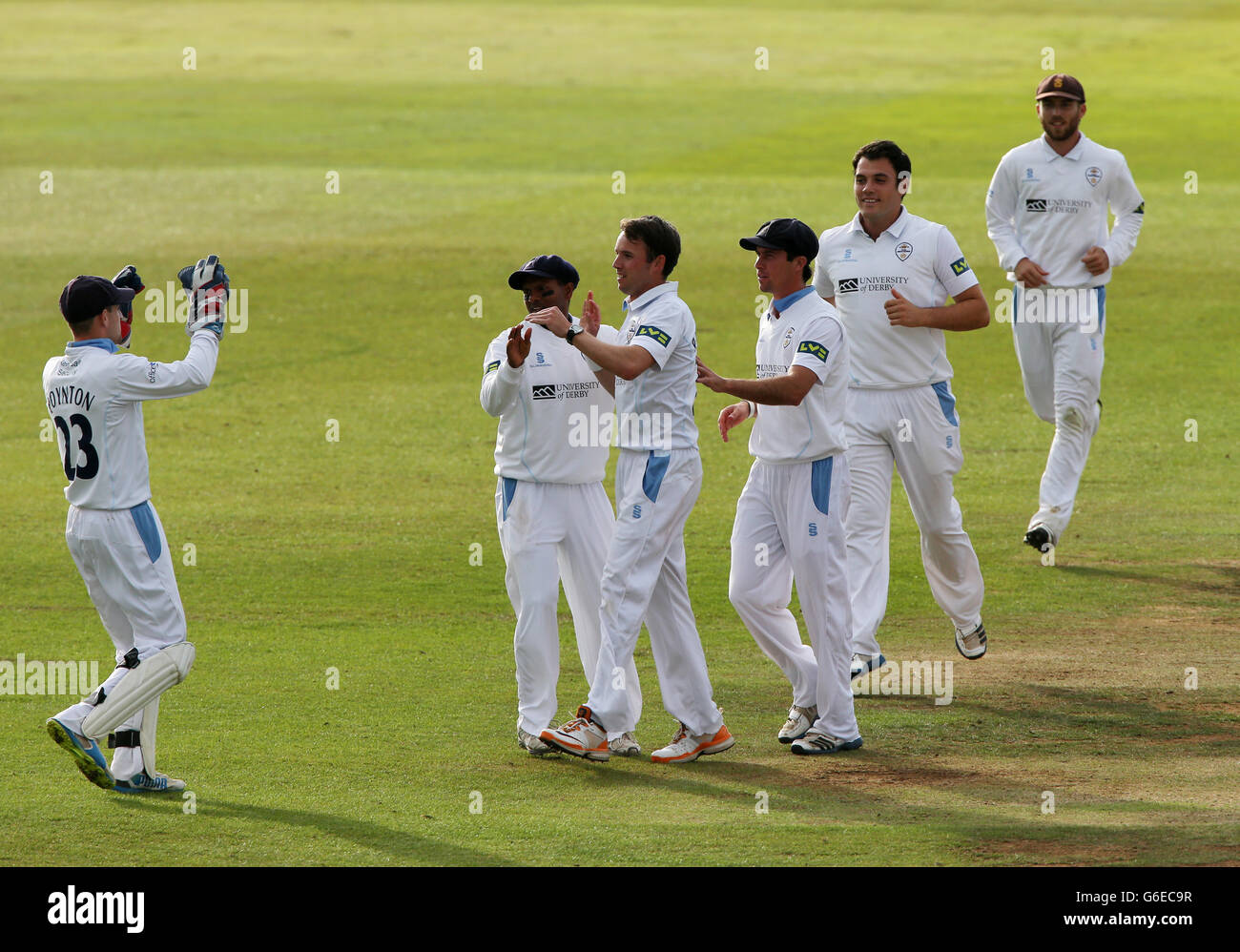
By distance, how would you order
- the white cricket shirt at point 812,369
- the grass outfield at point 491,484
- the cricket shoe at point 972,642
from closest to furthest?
the grass outfield at point 491,484 → the white cricket shirt at point 812,369 → the cricket shoe at point 972,642

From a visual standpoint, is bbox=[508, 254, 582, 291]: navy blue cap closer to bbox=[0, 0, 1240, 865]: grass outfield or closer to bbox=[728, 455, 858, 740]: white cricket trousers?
bbox=[728, 455, 858, 740]: white cricket trousers

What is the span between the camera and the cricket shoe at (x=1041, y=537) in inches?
450

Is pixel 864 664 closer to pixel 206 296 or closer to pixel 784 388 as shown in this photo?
pixel 784 388

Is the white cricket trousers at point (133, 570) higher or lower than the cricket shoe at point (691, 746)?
higher

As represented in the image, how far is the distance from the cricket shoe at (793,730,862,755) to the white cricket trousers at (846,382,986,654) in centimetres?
121

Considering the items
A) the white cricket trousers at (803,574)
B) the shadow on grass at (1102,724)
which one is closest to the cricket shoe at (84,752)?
the white cricket trousers at (803,574)

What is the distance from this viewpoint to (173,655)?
23.5 feet

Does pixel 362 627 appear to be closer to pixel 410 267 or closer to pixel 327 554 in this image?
pixel 327 554

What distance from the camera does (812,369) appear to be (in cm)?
764

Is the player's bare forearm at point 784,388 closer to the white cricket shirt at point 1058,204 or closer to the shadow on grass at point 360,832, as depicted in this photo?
the shadow on grass at point 360,832

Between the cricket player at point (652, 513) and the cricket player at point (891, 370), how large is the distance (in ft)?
4.94

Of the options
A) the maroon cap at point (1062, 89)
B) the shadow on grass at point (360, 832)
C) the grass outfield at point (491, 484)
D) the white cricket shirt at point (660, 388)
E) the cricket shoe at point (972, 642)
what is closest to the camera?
the shadow on grass at point (360, 832)
